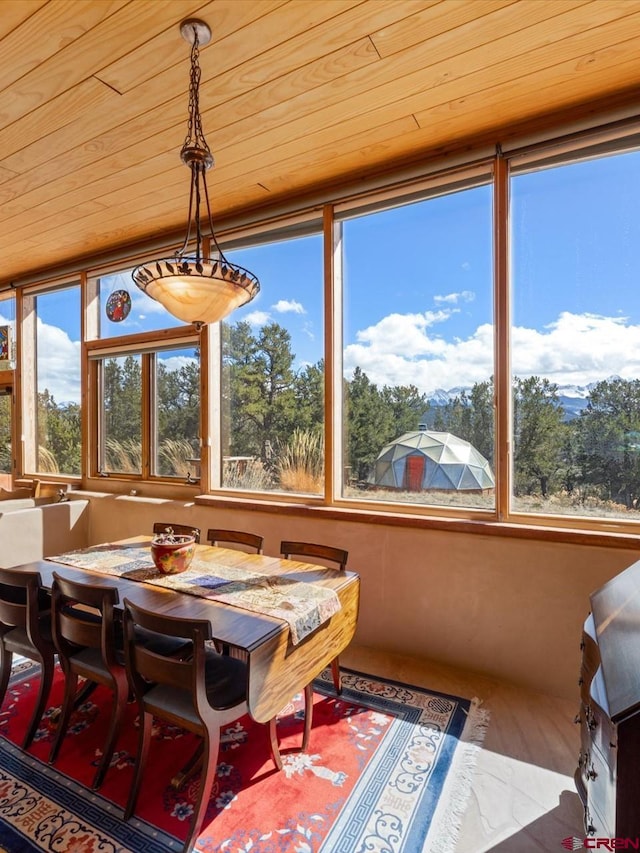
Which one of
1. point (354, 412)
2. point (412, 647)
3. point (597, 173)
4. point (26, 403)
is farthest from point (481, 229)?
point (26, 403)

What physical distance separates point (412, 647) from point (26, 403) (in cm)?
468

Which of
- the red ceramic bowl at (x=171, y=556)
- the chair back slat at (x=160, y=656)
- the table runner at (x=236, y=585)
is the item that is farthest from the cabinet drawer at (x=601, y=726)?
the red ceramic bowl at (x=171, y=556)

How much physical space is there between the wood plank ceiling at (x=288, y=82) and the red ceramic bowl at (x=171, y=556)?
2111 mm

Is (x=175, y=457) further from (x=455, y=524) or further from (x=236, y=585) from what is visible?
(x=455, y=524)

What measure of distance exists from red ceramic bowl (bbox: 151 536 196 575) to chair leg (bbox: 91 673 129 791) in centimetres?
47

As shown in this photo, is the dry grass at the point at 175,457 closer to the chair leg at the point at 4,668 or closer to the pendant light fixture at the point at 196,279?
the chair leg at the point at 4,668

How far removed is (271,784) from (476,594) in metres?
1.40

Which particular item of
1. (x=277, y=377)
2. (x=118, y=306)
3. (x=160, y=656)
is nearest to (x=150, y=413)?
(x=118, y=306)

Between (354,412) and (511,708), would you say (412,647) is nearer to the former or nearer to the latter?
(511,708)

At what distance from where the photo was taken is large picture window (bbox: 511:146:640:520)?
2355 millimetres

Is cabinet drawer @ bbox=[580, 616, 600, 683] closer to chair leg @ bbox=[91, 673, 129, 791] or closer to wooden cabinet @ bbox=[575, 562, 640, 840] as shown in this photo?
wooden cabinet @ bbox=[575, 562, 640, 840]

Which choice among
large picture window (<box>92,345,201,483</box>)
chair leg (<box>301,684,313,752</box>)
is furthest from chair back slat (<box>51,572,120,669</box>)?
large picture window (<box>92,345,201,483</box>)

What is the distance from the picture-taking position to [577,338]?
2.47 m

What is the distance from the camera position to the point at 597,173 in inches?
95.0
